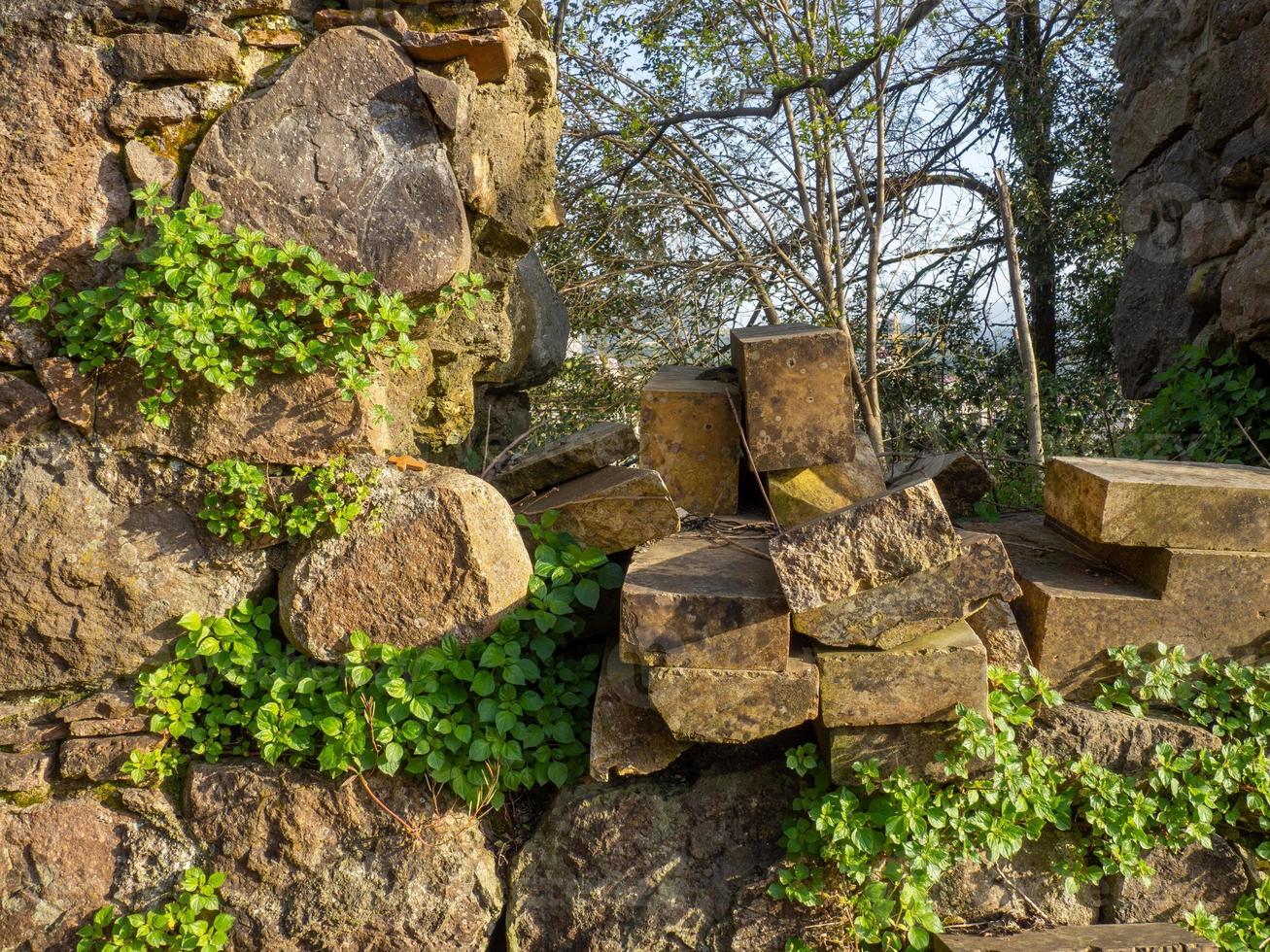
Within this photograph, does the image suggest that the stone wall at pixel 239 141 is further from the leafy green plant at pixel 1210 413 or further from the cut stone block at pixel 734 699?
the leafy green plant at pixel 1210 413

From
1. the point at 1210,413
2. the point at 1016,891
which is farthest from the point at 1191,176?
the point at 1016,891

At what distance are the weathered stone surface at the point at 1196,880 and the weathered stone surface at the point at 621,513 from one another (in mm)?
1591

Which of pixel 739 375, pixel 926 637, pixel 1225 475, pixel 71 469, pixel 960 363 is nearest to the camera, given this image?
pixel 926 637

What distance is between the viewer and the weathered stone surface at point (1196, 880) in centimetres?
256

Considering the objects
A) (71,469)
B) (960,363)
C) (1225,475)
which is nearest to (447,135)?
(71,469)

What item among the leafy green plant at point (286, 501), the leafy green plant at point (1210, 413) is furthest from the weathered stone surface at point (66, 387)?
the leafy green plant at point (1210, 413)

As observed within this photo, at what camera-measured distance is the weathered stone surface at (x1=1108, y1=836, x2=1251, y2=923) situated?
2.56 m

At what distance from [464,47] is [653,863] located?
238cm

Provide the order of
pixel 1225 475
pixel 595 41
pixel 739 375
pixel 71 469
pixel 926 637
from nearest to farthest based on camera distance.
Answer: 1. pixel 926 637
2. pixel 71 469
3. pixel 1225 475
4. pixel 739 375
5. pixel 595 41

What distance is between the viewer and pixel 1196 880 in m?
2.57

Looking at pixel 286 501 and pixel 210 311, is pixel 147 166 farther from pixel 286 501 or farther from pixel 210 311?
pixel 286 501

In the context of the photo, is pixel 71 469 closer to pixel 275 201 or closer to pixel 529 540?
pixel 275 201

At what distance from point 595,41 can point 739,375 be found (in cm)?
415

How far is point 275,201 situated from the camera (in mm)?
2578
